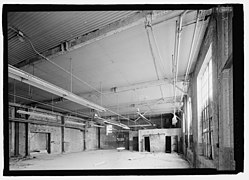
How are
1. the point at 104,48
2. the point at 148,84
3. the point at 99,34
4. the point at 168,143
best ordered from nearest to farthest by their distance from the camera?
→ the point at 99,34, the point at 104,48, the point at 148,84, the point at 168,143

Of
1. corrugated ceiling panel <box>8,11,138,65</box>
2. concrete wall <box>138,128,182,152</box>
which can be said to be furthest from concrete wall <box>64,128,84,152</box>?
corrugated ceiling panel <box>8,11,138,65</box>

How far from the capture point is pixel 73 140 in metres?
13.6

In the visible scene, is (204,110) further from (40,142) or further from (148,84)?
(40,142)

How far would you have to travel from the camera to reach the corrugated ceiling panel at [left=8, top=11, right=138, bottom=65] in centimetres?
328

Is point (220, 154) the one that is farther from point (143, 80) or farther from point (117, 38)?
point (143, 80)

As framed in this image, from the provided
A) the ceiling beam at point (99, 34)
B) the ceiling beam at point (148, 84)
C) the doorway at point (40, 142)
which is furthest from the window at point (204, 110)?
the doorway at point (40, 142)

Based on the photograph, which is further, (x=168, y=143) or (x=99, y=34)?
(x=168, y=143)

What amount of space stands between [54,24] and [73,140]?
36.4 ft

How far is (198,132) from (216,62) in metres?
3.00

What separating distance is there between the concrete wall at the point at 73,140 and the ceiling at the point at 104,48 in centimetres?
543

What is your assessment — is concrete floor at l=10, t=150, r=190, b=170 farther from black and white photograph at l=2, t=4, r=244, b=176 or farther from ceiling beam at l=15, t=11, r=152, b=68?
ceiling beam at l=15, t=11, r=152, b=68

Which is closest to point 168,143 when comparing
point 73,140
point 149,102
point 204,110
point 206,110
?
point 149,102

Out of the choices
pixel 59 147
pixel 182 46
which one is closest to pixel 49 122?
pixel 59 147

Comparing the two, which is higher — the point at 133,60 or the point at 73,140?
the point at 133,60
